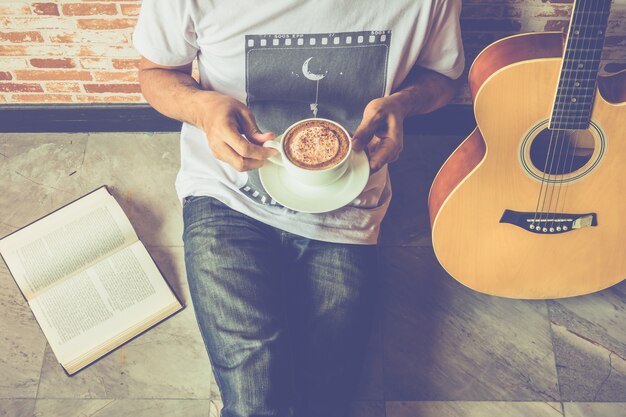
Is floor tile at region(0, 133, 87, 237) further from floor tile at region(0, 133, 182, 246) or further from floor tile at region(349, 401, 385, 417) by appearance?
floor tile at region(349, 401, 385, 417)

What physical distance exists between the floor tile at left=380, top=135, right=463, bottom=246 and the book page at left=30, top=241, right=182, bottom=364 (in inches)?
27.6

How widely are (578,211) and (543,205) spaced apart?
10 cm

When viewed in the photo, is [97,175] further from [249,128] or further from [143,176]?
[249,128]

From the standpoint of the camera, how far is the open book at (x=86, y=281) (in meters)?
1.52

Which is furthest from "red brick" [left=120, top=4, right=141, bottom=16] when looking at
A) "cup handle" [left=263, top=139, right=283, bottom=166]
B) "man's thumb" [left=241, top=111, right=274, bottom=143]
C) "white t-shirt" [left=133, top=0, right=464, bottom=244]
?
"cup handle" [left=263, top=139, right=283, bottom=166]

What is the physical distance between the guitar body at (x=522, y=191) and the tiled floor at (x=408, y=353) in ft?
0.38

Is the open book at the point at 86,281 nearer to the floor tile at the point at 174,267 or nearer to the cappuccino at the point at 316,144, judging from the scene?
the floor tile at the point at 174,267

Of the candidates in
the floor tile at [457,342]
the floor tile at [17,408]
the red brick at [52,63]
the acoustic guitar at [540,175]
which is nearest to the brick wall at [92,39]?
the red brick at [52,63]

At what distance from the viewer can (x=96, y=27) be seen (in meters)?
1.60

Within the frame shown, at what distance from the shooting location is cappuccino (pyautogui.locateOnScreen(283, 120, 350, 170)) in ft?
3.27

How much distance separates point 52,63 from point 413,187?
46.6 inches

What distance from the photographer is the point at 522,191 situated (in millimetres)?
1388

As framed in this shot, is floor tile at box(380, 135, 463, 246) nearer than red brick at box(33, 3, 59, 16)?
No

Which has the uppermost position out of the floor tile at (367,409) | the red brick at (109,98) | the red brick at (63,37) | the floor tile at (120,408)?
the red brick at (63,37)
